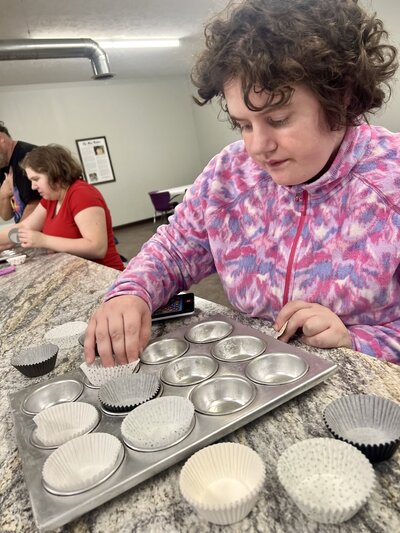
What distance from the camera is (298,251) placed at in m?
0.93

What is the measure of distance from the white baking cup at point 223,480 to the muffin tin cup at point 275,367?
0.60ft

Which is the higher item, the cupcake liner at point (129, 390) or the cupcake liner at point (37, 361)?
the cupcake liner at point (129, 390)

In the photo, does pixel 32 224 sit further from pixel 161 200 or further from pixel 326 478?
pixel 161 200

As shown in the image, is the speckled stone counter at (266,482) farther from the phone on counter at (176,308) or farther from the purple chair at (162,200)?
the purple chair at (162,200)

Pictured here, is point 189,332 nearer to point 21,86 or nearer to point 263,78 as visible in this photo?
point 263,78

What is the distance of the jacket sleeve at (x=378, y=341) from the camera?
0.82 metres

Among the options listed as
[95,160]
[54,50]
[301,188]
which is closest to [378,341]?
[301,188]

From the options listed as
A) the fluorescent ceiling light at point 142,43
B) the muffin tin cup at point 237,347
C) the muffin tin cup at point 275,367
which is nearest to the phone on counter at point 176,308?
the muffin tin cup at point 237,347

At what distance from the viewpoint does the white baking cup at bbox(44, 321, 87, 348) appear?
1.01 m

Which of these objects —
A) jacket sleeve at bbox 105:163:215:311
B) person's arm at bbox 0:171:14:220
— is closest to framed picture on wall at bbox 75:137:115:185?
person's arm at bbox 0:171:14:220

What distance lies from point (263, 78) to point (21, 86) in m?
8.14

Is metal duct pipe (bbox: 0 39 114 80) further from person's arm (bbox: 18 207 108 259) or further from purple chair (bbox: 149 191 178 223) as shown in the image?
person's arm (bbox: 18 207 108 259)

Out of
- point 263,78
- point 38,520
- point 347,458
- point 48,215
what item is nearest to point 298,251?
point 263,78

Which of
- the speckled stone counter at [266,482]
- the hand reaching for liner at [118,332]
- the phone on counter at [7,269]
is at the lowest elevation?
the phone on counter at [7,269]
